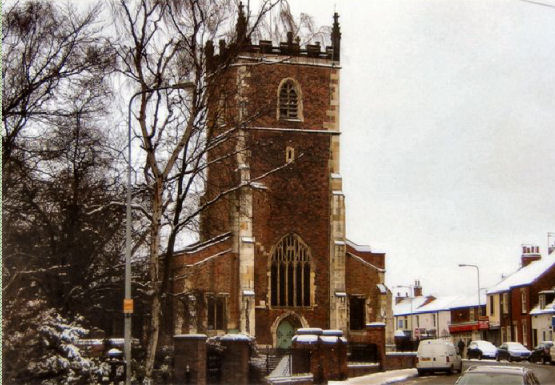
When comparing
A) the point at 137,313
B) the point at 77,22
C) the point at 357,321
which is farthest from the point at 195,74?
the point at 357,321

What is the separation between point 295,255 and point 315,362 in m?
16.2

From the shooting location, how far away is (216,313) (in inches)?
1750

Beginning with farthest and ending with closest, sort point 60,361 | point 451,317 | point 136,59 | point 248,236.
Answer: point 451,317 → point 248,236 → point 136,59 → point 60,361

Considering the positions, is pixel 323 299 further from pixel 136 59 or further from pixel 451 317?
pixel 451 317

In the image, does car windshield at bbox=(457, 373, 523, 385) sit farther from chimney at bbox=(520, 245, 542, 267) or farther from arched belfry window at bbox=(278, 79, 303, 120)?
chimney at bbox=(520, 245, 542, 267)

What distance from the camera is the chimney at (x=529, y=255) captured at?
73.5m

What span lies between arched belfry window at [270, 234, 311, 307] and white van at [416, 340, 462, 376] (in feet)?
36.3

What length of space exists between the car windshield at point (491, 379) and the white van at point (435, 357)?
66.5 feet

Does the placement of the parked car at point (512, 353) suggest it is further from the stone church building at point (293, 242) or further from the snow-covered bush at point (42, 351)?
the snow-covered bush at point (42, 351)

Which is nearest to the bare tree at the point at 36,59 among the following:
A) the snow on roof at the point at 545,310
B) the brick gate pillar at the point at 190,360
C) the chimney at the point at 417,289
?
the brick gate pillar at the point at 190,360

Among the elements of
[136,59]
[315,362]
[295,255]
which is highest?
[136,59]

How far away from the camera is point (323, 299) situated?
4600cm

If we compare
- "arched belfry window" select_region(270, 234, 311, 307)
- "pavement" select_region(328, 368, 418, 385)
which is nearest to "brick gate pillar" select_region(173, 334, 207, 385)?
"pavement" select_region(328, 368, 418, 385)

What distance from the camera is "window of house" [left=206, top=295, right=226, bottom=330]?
145ft
